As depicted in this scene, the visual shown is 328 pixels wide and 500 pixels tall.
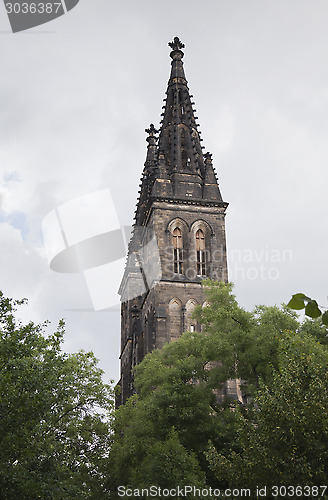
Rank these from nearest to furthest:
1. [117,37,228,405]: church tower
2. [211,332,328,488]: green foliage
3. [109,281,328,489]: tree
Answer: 1. [211,332,328,488]: green foliage
2. [109,281,328,489]: tree
3. [117,37,228,405]: church tower

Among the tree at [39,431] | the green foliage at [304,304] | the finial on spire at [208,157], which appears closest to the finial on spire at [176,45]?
the finial on spire at [208,157]

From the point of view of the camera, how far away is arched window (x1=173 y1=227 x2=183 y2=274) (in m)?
41.7

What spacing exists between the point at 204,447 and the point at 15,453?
684 centimetres

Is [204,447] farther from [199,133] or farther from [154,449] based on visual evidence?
[199,133]

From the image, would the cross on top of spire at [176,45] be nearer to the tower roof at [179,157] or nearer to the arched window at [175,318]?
the tower roof at [179,157]

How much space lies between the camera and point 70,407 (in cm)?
2588

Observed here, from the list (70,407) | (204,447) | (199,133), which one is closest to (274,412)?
(204,447)

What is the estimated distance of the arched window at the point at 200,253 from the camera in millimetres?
42031

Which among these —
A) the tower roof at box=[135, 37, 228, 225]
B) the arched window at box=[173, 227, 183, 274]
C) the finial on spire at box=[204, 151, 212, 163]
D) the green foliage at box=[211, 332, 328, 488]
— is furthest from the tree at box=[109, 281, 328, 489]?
the finial on spire at box=[204, 151, 212, 163]

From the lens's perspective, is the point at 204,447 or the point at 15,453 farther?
the point at 204,447

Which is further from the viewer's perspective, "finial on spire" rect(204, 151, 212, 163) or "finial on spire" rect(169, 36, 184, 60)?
"finial on spire" rect(169, 36, 184, 60)

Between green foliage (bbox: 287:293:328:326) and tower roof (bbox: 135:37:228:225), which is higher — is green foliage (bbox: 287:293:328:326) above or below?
below

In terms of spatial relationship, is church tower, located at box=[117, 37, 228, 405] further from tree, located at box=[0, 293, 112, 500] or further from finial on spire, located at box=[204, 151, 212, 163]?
tree, located at box=[0, 293, 112, 500]

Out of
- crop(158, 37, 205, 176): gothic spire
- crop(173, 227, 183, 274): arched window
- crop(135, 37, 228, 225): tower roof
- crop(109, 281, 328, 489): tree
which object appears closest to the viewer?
crop(109, 281, 328, 489): tree
